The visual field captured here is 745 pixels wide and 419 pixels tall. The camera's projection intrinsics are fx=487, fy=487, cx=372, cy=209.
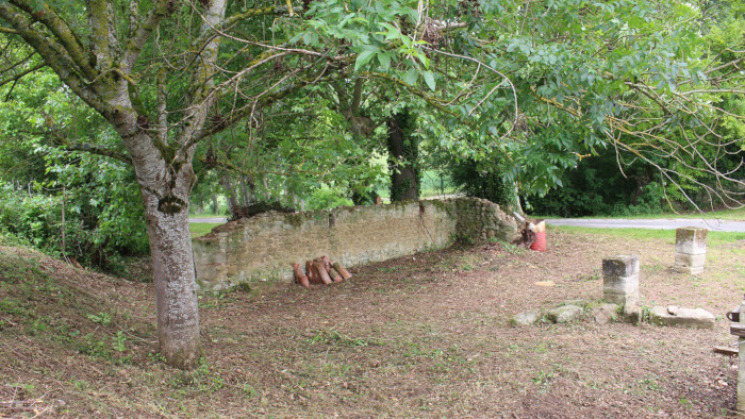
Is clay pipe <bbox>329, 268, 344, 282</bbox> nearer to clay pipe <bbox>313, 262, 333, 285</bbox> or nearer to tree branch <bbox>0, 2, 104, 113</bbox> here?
clay pipe <bbox>313, 262, 333, 285</bbox>

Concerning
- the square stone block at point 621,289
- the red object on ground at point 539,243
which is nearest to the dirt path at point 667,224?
the red object on ground at point 539,243

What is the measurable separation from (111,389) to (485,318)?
4.44 m

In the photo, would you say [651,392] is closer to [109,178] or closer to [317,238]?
[317,238]

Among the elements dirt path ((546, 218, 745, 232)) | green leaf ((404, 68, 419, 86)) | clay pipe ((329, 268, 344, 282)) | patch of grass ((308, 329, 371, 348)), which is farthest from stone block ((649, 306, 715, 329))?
dirt path ((546, 218, 745, 232))

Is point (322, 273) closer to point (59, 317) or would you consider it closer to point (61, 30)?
point (59, 317)

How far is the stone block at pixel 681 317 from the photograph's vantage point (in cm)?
559

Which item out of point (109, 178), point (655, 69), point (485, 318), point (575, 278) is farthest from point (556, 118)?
point (109, 178)

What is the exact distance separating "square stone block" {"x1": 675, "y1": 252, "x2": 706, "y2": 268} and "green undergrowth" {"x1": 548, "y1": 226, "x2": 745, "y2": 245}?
3514mm

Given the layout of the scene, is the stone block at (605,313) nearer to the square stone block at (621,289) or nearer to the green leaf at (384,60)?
the square stone block at (621,289)

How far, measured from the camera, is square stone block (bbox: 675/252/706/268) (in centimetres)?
818

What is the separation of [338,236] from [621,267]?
5231 mm

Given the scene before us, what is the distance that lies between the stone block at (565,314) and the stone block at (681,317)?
2.67 ft

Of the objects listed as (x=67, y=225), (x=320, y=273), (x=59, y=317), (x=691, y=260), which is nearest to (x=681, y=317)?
A: (x=691, y=260)

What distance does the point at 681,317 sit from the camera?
5676 millimetres
